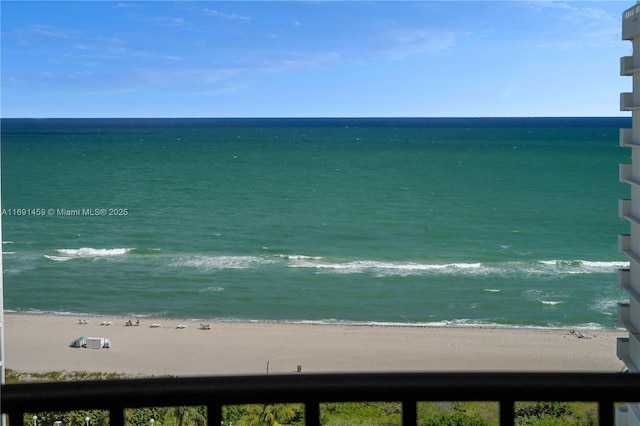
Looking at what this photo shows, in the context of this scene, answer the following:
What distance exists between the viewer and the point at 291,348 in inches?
739

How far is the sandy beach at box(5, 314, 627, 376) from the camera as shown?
1727 centimetres

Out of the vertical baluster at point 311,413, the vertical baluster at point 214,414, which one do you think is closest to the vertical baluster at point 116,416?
the vertical baluster at point 214,414

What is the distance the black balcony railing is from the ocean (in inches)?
806

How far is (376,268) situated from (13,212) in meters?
23.9

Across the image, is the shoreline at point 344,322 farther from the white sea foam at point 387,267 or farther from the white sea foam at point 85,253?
the white sea foam at point 85,253

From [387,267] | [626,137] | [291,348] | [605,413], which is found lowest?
[291,348]

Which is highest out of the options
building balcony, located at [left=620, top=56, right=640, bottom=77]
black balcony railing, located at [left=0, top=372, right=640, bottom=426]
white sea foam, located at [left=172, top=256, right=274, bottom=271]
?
building balcony, located at [left=620, top=56, right=640, bottom=77]

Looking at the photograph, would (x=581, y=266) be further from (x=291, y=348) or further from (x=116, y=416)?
(x=116, y=416)

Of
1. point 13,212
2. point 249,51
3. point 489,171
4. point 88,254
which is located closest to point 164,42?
point 249,51

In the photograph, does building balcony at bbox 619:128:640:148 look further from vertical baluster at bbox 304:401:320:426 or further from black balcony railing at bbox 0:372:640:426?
vertical baluster at bbox 304:401:320:426

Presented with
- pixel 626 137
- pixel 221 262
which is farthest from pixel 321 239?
pixel 626 137

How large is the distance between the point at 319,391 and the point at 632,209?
648 centimetres

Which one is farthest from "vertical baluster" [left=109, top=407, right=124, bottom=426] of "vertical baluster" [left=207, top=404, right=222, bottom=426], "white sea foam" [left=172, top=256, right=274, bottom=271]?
"white sea foam" [left=172, top=256, right=274, bottom=271]

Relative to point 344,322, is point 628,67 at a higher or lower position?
higher
